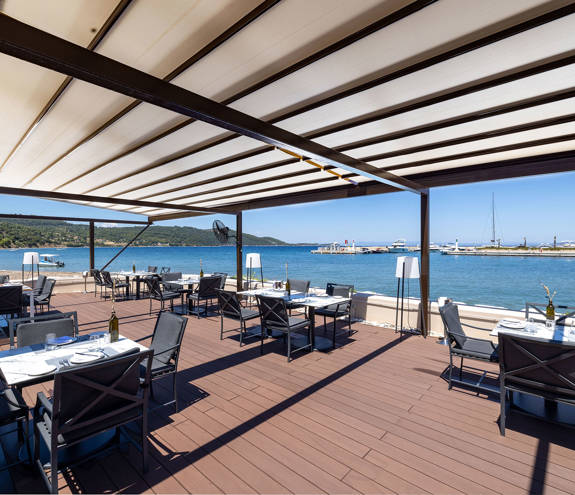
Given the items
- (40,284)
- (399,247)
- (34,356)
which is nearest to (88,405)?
(34,356)

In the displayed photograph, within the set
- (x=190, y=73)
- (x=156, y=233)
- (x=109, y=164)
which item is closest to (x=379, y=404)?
(x=190, y=73)

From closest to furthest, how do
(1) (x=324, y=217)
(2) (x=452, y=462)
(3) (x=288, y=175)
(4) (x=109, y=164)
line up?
(2) (x=452, y=462)
(4) (x=109, y=164)
(3) (x=288, y=175)
(1) (x=324, y=217)

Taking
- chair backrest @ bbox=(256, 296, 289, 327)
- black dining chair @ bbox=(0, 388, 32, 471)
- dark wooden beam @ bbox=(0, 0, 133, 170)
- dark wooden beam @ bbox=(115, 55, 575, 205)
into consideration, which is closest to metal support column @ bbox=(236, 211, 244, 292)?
chair backrest @ bbox=(256, 296, 289, 327)

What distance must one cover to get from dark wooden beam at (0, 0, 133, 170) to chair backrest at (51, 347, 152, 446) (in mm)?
1873

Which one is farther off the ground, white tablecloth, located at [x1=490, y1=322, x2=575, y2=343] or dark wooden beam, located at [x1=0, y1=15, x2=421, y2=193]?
dark wooden beam, located at [x1=0, y1=15, x2=421, y2=193]

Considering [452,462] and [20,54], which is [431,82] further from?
[452,462]

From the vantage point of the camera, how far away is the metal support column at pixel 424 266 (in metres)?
4.98

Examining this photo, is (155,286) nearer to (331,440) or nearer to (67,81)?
(67,81)

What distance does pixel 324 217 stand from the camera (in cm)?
5050

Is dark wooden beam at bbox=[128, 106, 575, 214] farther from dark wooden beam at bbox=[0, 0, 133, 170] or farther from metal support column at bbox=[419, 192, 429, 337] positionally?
dark wooden beam at bbox=[0, 0, 133, 170]

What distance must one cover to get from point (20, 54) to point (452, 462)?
10.5ft

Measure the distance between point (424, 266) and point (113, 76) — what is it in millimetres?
4987

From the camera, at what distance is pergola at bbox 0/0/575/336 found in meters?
1.56

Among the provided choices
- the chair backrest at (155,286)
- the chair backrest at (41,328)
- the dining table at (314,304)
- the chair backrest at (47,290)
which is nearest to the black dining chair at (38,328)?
the chair backrest at (41,328)
